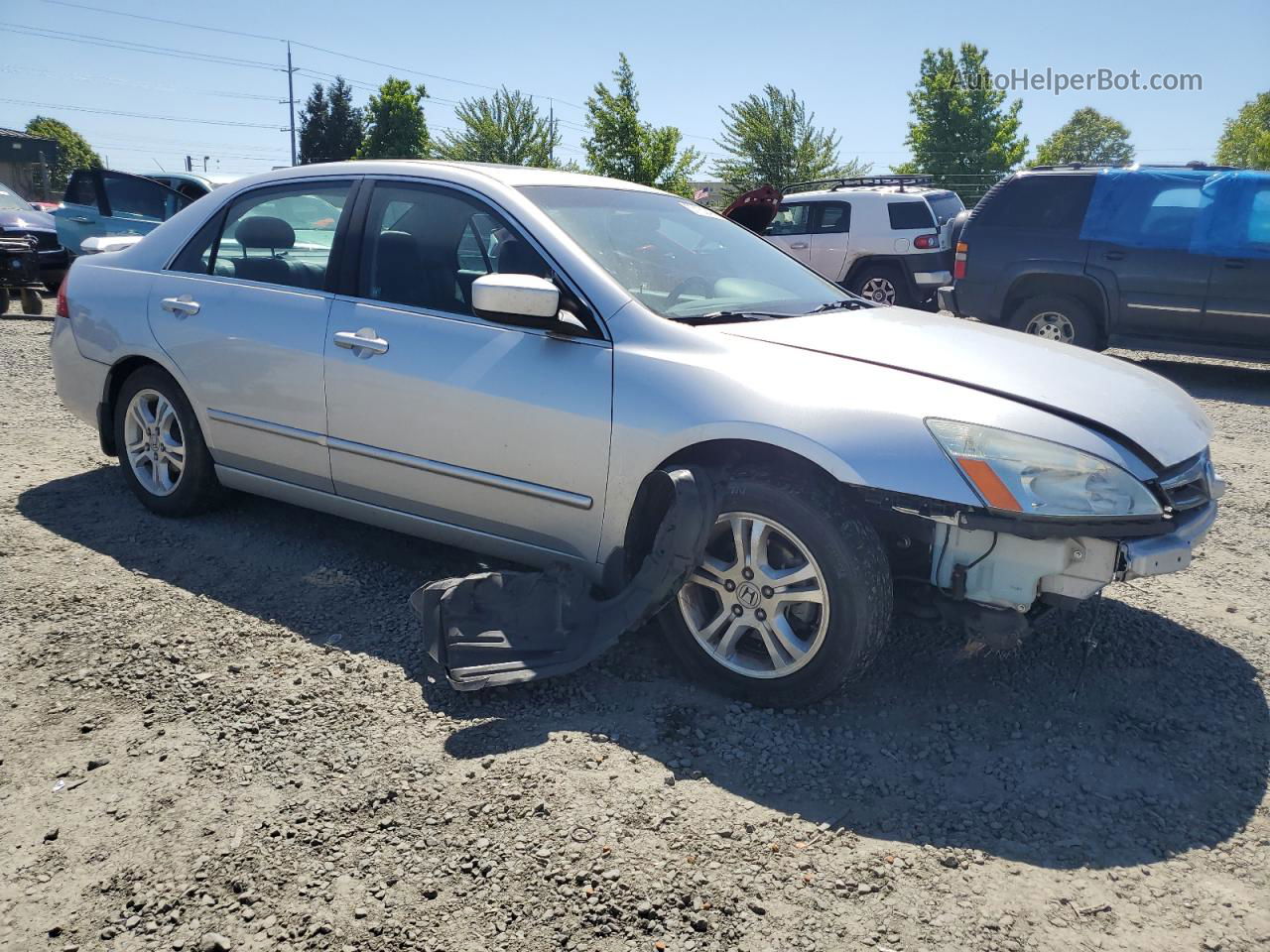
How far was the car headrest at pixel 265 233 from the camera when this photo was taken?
4.38 metres

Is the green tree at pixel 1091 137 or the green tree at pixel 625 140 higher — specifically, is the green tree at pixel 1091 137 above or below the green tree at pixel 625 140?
above

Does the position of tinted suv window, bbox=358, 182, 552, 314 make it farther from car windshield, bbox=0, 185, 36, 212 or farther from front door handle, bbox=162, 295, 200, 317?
car windshield, bbox=0, 185, 36, 212

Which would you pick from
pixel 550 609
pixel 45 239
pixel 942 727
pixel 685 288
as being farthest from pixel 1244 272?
pixel 45 239

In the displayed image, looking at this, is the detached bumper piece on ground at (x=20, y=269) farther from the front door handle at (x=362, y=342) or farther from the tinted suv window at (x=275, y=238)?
the front door handle at (x=362, y=342)

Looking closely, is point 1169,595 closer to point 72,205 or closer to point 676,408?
point 676,408

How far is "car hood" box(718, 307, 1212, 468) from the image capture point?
9.78 feet

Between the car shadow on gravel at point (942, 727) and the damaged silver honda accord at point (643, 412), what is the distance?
19 cm

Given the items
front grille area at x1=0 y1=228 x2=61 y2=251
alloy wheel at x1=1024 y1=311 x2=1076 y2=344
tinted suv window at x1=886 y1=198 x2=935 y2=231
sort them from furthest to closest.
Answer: tinted suv window at x1=886 y1=198 x2=935 y2=231
front grille area at x1=0 y1=228 x2=61 y2=251
alloy wheel at x1=1024 y1=311 x2=1076 y2=344

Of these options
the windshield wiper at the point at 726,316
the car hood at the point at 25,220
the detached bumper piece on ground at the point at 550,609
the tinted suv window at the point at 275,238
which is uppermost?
the car hood at the point at 25,220

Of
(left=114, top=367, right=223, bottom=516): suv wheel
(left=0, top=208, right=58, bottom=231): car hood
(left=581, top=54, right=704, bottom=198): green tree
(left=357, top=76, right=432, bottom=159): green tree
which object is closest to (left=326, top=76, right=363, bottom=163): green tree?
(left=357, top=76, right=432, bottom=159): green tree

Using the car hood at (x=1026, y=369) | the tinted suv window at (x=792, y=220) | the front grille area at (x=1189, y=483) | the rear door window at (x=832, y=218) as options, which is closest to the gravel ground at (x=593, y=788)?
the front grille area at (x=1189, y=483)

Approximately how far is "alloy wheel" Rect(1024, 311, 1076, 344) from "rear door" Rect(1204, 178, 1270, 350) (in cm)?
122

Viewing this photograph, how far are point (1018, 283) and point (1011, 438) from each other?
26.3 feet

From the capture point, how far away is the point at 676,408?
3137 millimetres
